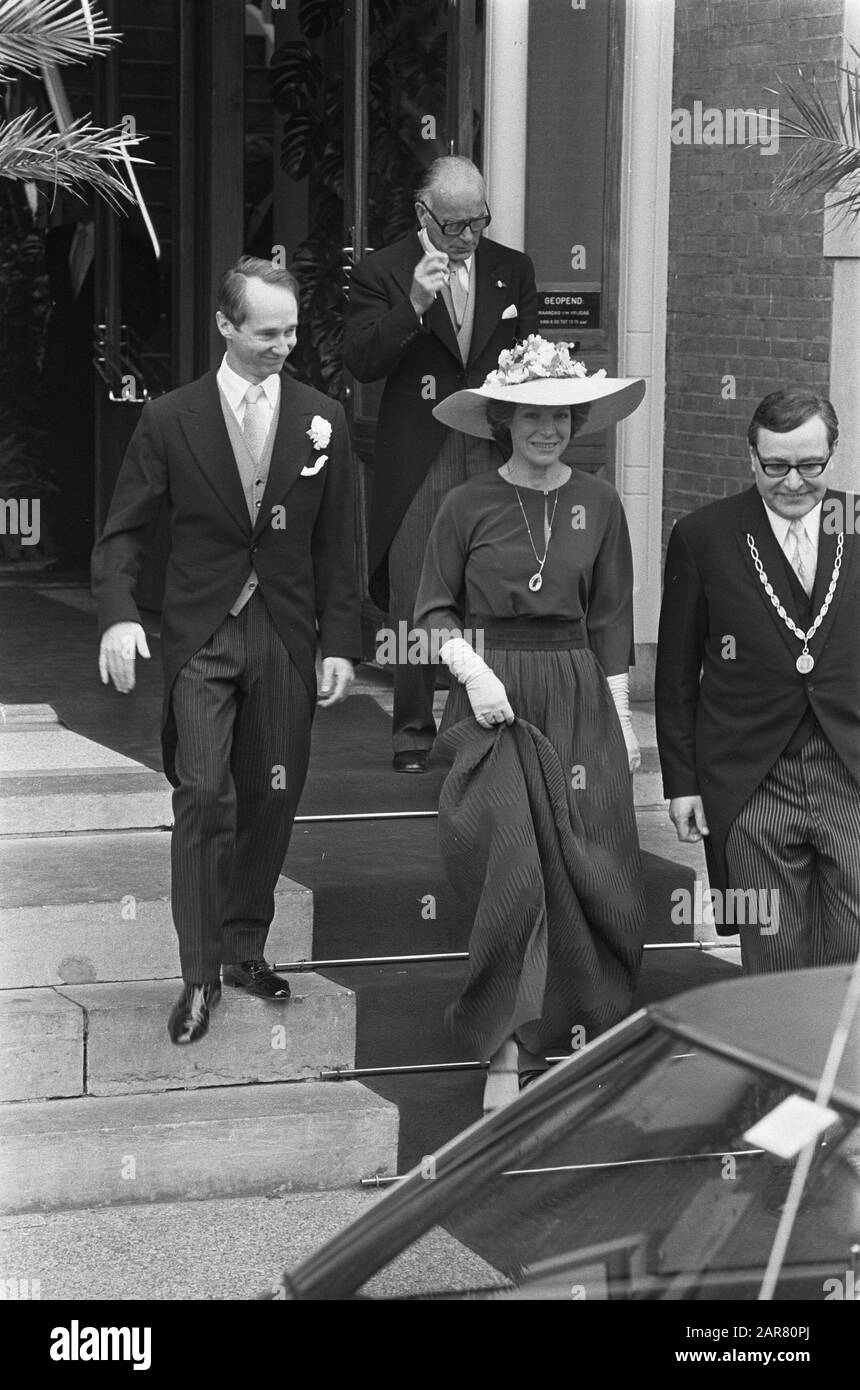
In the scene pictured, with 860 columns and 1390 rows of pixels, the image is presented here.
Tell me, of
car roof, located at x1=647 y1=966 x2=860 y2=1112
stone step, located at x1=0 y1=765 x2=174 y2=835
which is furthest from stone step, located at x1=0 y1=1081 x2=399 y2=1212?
car roof, located at x1=647 y1=966 x2=860 y2=1112

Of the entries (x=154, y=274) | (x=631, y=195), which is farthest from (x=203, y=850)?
(x=154, y=274)

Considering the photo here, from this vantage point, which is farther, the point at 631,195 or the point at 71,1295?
the point at 631,195

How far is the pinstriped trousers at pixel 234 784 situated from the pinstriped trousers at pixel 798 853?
1.16 metres

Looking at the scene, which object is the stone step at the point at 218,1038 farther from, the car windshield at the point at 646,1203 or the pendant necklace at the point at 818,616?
the car windshield at the point at 646,1203

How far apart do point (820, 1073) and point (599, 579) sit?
3.42 meters

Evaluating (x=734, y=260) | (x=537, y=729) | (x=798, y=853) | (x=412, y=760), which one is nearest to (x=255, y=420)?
(x=537, y=729)

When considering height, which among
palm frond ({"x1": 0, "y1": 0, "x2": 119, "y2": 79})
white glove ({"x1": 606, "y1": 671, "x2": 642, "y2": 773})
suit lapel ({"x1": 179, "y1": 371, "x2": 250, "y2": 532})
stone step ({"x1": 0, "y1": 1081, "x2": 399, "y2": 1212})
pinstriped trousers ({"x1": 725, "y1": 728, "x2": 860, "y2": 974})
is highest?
palm frond ({"x1": 0, "y1": 0, "x2": 119, "y2": 79})

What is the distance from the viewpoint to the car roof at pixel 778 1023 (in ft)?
8.38

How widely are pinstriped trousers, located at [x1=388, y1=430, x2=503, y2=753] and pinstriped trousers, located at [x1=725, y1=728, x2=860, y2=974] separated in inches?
76.8

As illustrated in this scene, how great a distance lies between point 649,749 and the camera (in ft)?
26.7

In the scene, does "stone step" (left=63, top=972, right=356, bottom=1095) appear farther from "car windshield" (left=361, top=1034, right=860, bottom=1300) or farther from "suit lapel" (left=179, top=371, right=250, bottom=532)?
"car windshield" (left=361, top=1034, right=860, bottom=1300)

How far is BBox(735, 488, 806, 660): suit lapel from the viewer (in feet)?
17.7

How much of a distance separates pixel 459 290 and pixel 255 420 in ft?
5.71

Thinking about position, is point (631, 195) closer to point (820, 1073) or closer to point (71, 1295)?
point (71, 1295)
